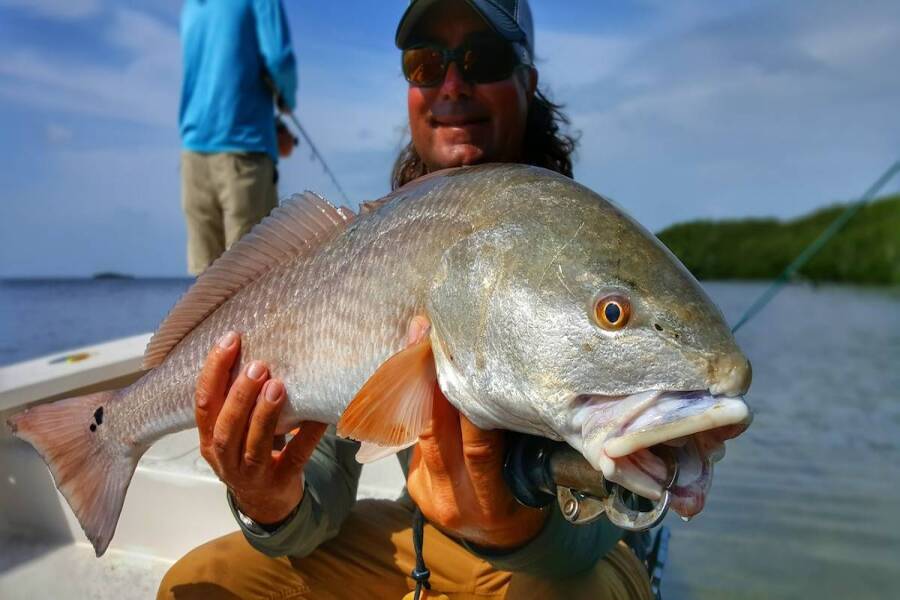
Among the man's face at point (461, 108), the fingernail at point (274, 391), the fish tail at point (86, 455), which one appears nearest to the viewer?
the fingernail at point (274, 391)

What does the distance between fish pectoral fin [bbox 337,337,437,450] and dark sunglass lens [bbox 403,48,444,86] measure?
1281 millimetres

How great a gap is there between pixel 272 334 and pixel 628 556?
1402 mm

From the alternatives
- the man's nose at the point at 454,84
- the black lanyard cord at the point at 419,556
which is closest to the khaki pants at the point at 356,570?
the black lanyard cord at the point at 419,556

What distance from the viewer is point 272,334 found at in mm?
1763

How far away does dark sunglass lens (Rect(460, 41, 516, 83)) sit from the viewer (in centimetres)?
238

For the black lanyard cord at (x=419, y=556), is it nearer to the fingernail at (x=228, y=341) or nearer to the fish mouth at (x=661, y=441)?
the fingernail at (x=228, y=341)

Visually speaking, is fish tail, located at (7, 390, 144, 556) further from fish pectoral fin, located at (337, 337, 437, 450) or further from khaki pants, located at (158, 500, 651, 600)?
fish pectoral fin, located at (337, 337, 437, 450)

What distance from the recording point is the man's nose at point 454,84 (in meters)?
2.41

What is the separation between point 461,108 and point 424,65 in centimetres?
19

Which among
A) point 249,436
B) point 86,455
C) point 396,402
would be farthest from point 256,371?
point 86,455

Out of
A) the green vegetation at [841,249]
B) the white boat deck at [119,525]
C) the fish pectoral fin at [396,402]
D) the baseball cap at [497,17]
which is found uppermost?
the baseball cap at [497,17]

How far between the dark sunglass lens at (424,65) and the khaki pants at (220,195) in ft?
10.9

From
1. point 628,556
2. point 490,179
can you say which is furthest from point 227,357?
point 628,556

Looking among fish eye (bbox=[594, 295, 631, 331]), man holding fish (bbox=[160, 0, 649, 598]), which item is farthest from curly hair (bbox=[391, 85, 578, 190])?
fish eye (bbox=[594, 295, 631, 331])
